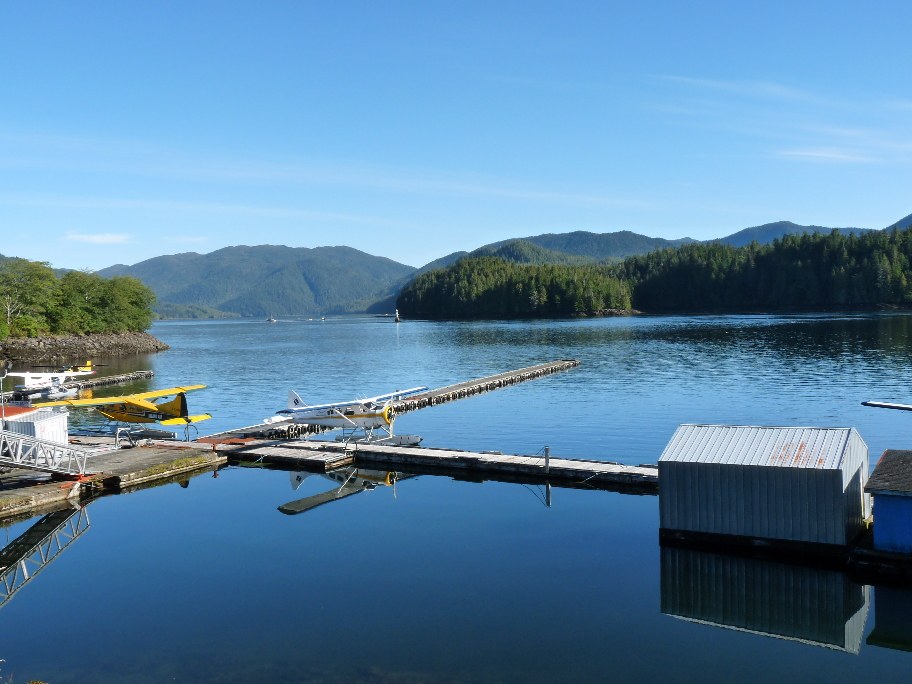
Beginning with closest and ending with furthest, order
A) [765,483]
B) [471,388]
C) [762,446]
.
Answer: [765,483]
[762,446]
[471,388]

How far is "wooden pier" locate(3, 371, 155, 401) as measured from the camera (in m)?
59.1

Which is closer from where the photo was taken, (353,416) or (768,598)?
(768,598)

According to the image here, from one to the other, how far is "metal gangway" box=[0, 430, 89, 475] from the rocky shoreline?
3089 inches

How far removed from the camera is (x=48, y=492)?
2559cm

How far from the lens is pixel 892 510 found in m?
17.0

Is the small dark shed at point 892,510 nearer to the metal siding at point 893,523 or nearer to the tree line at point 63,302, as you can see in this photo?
the metal siding at point 893,523

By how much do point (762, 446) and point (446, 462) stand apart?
14.3 meters

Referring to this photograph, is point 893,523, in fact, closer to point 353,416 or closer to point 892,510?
point 892,510

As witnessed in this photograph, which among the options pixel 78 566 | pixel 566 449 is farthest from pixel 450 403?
pixel 78 566

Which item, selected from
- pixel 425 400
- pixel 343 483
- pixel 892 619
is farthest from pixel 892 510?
pixel 425 400

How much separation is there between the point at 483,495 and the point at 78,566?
13.3m

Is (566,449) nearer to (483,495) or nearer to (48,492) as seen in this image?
(483,495)

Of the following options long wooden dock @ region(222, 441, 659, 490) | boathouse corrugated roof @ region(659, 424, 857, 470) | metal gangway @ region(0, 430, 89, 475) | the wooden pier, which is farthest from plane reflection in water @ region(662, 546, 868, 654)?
the wooden pier

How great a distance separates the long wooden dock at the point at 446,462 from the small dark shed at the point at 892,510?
29.5 feet
